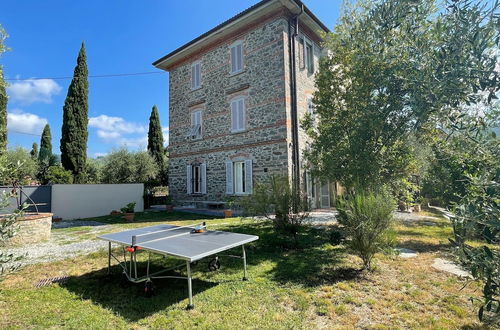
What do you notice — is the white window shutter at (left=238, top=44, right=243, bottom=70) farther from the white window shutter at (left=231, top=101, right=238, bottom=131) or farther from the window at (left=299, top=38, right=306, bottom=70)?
the window at (left=299, top=38, right=306, bottom=70)

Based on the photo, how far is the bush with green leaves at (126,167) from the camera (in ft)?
65.5

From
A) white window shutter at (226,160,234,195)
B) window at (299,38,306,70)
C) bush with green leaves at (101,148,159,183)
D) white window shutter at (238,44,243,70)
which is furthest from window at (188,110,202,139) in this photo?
window at (299,38,306,70)

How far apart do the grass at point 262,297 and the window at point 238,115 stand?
30.2ft

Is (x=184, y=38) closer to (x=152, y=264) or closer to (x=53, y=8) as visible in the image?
(x=53, y=8)

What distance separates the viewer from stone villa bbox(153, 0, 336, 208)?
12547 mm

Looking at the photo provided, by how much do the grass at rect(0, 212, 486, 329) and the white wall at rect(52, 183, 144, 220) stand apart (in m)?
8.89

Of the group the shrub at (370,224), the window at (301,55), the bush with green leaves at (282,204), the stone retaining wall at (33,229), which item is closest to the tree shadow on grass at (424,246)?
the shrub at (370,224)

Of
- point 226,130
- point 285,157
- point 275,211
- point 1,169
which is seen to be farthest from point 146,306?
point 226,130

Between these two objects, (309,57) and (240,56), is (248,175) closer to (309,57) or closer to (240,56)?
(240,56)

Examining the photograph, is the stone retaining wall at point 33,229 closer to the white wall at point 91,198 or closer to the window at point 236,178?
the white wall at point 91,198

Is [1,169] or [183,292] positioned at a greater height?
[1,169]

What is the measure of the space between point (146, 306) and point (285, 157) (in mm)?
9195

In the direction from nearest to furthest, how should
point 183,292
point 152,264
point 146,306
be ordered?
point 146,306 < point 183,292 < point 152,264

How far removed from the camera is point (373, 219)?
493 cm
